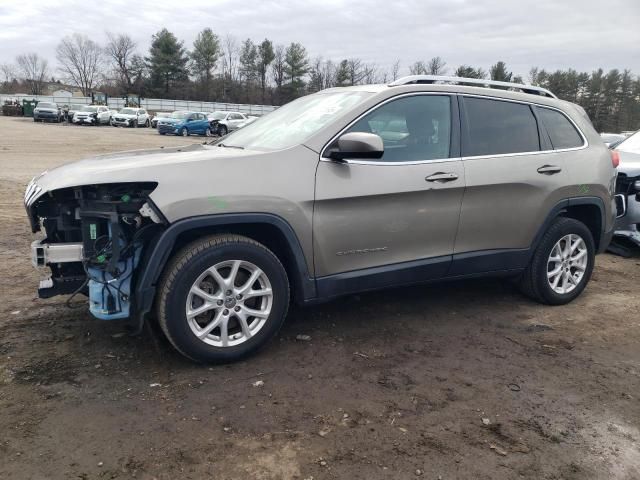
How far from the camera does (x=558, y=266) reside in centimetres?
482

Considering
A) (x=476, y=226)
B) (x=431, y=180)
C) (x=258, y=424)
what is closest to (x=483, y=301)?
(x=476, y=226)

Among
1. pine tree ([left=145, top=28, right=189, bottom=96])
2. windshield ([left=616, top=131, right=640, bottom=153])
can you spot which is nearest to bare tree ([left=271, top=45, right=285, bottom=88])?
pine tree ([left=145, top=28, right=189, bottom=96])

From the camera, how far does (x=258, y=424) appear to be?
2.88m

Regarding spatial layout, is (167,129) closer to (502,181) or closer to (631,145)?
(631,145)

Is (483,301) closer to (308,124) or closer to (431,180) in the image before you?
(431,180)

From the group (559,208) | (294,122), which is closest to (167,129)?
(294,122)

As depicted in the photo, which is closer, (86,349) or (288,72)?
(86,349)

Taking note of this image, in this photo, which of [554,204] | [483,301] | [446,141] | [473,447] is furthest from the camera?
[483,301]

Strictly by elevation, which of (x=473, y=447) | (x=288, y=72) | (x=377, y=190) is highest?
(x=288, y=72)

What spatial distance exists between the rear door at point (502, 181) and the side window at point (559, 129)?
10 cm

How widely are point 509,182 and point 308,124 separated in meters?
1.70

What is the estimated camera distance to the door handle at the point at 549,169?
14.7 ft

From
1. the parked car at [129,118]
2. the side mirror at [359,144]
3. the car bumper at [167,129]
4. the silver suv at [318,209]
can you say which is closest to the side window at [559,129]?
the silver suv at [318,209]

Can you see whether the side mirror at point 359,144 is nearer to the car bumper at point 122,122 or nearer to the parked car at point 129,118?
the parked car at point 129,118
